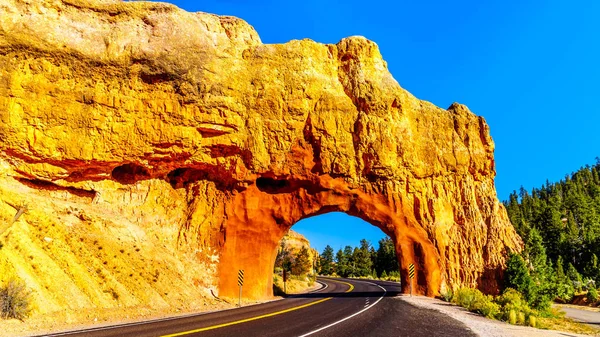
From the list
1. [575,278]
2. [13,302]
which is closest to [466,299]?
[13,302]

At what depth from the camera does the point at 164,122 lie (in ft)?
91.0

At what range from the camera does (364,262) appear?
309ft

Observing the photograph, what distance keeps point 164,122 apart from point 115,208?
6564 millimetres

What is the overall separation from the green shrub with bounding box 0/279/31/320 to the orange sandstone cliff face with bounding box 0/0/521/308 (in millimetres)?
4963

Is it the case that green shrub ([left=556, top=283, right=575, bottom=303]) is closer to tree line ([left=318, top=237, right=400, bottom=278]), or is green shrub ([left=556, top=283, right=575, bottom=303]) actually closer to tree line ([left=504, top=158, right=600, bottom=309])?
tree line ([left=504, top=158, right=600, bottom=309])

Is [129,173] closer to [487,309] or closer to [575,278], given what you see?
[487,309]

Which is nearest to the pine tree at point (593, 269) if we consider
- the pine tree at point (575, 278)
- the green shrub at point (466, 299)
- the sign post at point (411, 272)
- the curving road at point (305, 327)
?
the pine tree at point (575, 278)

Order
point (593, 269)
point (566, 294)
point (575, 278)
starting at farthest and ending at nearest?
point (593, 269) < point (575, 278) < point (566, 294)

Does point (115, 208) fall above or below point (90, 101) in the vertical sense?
below

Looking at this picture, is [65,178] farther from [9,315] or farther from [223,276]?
[9,315]

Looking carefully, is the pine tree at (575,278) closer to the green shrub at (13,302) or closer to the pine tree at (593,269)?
the pine tree at (593,269)

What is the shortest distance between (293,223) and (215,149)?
8.28 metres

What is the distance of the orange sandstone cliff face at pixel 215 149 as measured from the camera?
81.0 feet

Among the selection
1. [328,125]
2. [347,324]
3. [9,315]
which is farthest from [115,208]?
[347,324]
